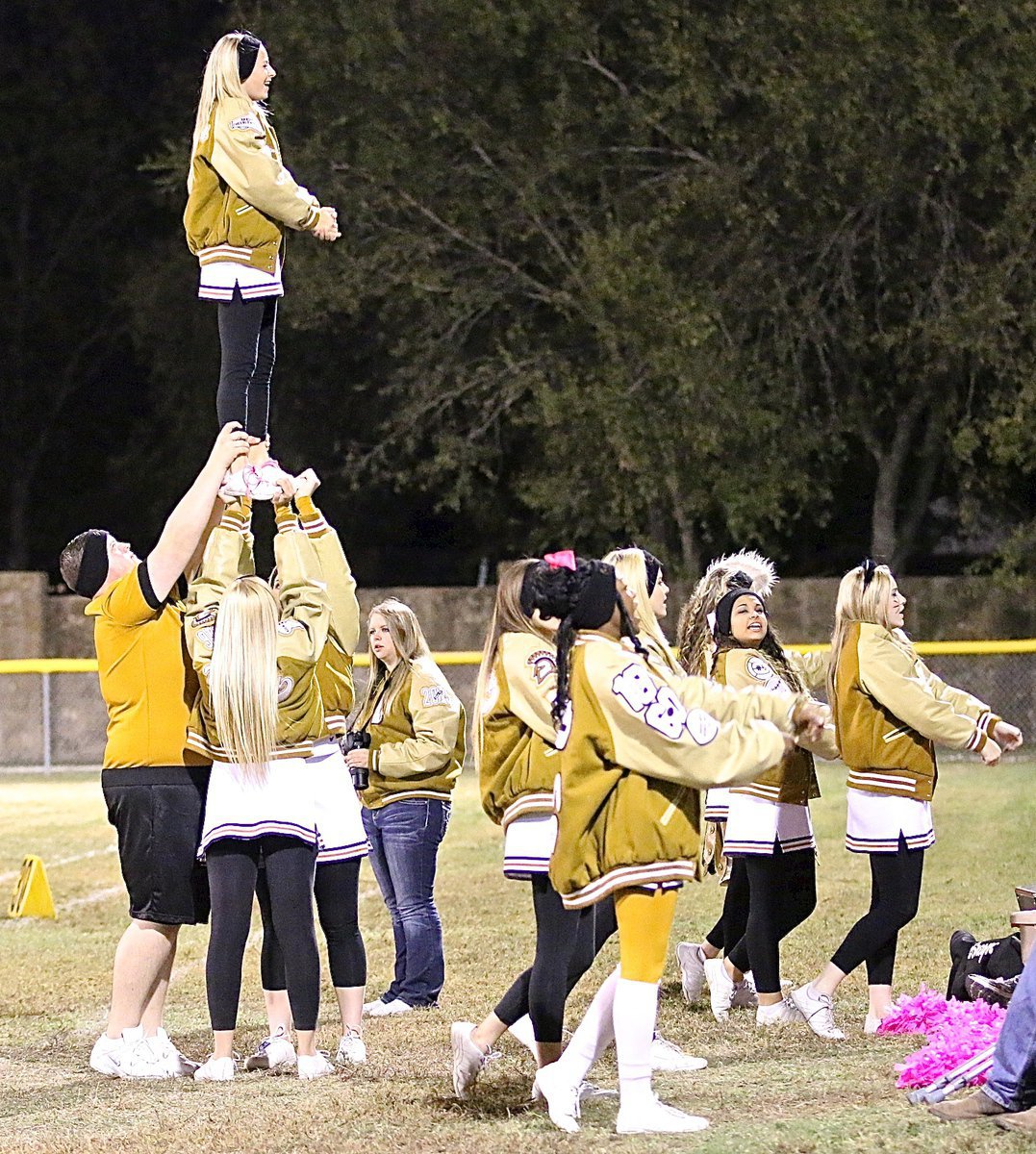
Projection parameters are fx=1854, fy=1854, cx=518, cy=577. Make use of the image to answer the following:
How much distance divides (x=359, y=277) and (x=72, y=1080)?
16.5m

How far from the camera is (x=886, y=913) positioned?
7.04 metres

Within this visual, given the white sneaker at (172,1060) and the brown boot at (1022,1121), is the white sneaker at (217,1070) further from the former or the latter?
the brown boot at (1022,1121)

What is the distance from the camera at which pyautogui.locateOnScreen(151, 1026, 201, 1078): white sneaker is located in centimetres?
662

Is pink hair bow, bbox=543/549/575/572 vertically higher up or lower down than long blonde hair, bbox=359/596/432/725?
higher up

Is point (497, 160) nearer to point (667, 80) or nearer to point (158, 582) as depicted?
point (667, 80)

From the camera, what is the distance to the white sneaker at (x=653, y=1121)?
518cm

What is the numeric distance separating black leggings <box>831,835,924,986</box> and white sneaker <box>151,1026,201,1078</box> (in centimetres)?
244

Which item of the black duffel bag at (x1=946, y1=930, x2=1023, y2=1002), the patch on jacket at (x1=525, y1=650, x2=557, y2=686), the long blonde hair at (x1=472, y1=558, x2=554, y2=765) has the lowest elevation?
the black duffel bag at (x1=946, y1=930, x2=1023, y2=1002)

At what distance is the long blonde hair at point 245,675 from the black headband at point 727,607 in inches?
81.1

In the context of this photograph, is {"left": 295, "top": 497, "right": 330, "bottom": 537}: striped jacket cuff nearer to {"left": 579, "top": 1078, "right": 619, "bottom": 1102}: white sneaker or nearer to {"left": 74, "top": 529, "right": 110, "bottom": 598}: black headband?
{"left": 74, "top": 529, "right": 110, "bottom": 598}: black headband

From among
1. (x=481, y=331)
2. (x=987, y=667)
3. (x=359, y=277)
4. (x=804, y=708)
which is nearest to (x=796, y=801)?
(x=804, y=708)

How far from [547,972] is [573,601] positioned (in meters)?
1.21

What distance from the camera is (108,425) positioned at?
38.6m

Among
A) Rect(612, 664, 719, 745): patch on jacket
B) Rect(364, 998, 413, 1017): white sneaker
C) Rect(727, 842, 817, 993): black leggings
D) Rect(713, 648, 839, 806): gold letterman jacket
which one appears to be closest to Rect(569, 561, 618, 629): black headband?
Rect(612, 664, 719, 745): patch on jacket
